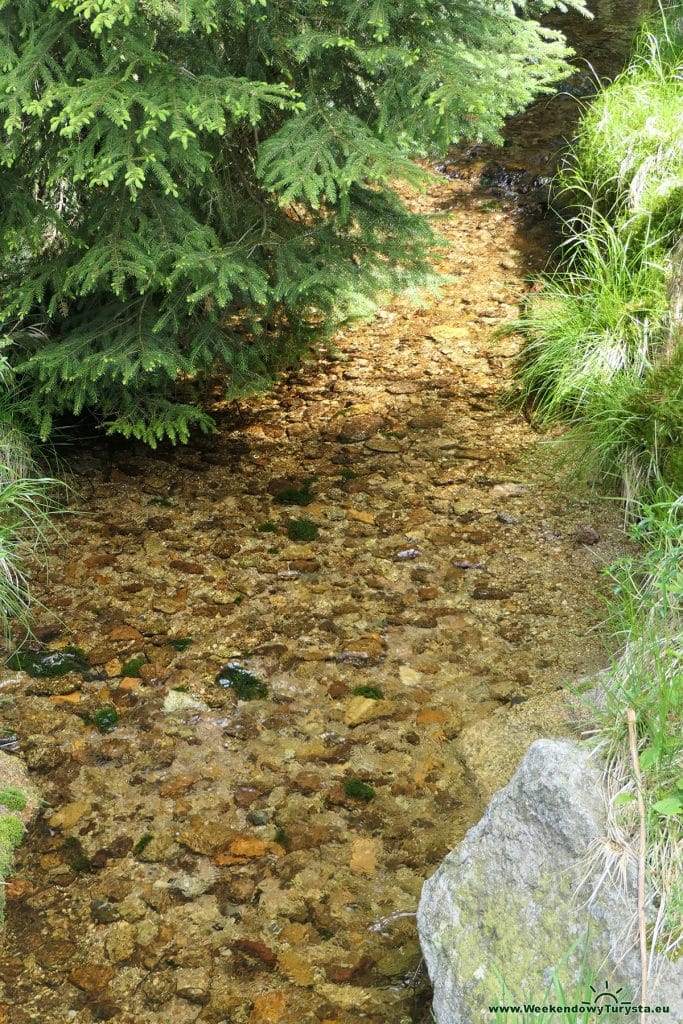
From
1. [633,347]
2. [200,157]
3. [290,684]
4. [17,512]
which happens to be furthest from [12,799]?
[633,347]

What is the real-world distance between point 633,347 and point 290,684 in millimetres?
2404

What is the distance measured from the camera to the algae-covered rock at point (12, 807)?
280cm

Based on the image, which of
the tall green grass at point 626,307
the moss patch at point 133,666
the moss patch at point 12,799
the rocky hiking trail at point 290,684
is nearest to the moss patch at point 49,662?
the rocky hiking trail at point 290,684

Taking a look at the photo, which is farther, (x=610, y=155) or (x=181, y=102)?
(x=610, y=155)

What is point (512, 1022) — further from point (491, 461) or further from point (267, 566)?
point (491, 461)

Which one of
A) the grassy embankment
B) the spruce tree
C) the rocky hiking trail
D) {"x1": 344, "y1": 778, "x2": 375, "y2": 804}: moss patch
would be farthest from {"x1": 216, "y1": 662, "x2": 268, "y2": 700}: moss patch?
the grassy embankment

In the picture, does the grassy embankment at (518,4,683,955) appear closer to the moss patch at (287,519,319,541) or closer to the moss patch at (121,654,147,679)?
the moss patch at (287,519,319,541)

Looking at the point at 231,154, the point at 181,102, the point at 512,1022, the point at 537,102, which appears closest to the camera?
the point at 512,1022

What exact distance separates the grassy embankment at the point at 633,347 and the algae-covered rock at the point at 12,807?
1783 millimetres

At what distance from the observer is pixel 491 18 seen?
3736 millimetres

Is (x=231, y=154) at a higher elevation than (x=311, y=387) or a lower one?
higher

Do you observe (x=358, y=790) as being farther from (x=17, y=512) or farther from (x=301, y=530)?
(x=17, y=512)

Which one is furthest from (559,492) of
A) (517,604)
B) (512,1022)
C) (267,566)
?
(512,1022)

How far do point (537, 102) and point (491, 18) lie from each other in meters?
4.45
